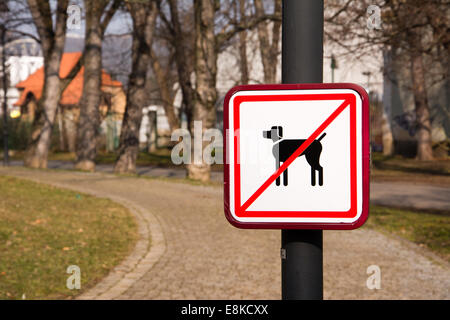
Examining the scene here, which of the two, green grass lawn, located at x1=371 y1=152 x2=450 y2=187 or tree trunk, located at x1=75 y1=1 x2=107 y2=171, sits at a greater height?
tree trunk, located at x1=75 y1=1 x2=107 y2=171

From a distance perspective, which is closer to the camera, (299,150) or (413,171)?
(299,150)

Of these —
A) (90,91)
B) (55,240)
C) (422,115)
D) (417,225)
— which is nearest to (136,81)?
(90,91)

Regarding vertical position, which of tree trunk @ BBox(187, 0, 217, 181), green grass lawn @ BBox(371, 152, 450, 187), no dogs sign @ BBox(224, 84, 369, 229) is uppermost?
tree trunk @ BBox(187, 0, 217, 181)

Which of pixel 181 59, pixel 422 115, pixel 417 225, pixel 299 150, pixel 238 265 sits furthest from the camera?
pixel 422 115

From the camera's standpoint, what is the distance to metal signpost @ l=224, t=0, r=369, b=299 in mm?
2006

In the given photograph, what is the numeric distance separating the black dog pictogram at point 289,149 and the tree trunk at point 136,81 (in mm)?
22940

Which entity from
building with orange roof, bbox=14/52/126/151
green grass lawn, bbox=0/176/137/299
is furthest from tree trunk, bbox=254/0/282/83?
building with orange roof, bbox=14/52/126/151

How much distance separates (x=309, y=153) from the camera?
2006 millimetres

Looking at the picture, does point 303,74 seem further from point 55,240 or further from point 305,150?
point 55,240

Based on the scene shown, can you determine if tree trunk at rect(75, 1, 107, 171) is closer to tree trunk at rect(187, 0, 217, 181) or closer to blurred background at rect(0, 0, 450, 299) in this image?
blurred background at rect(0, 0, 450, 299)

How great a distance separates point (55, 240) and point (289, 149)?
24.2 ft

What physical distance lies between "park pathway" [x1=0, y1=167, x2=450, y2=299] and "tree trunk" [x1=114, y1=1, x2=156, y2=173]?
1208 centimetres
